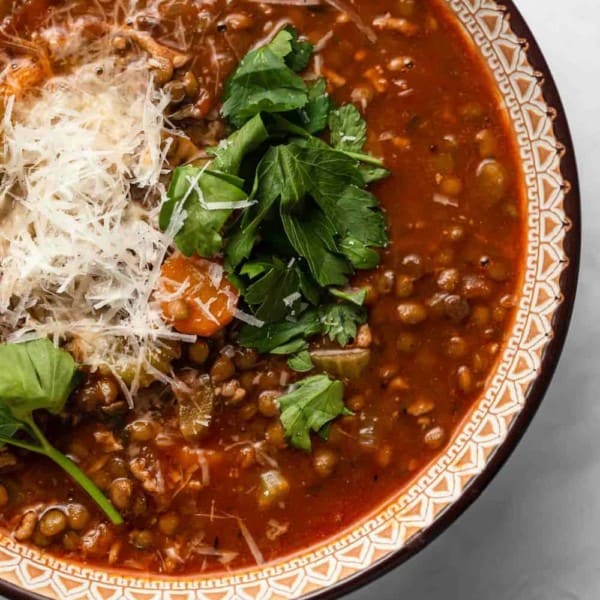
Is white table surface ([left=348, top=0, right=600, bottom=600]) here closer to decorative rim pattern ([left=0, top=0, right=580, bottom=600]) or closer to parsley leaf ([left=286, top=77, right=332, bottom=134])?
decorative rim pattern ([left=0, top=0, right=580, bottom=600])

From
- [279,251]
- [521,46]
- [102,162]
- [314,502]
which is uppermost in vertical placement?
[521,46]

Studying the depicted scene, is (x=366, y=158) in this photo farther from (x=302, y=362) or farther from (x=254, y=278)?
(x=302, y=362)

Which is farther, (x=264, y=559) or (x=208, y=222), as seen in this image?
(x=264, y=559)

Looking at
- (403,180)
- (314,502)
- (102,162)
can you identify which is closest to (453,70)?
(403,180)

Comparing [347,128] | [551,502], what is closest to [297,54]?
[347,128]

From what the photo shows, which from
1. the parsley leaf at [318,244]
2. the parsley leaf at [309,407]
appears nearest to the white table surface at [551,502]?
the parsley leaf at [309,407]

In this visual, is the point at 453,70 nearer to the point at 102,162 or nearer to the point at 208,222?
the point at 208,222

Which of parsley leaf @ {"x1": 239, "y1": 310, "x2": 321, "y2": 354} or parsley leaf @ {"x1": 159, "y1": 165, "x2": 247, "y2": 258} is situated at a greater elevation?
parsley leaf @ {"x1": 159, "y1": 165, "x2": 247, "y2": 258}

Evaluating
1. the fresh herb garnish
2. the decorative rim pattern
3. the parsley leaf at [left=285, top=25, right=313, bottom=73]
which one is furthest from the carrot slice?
the decorative rim pattern
